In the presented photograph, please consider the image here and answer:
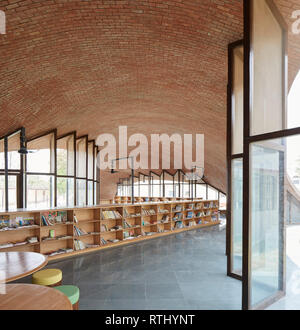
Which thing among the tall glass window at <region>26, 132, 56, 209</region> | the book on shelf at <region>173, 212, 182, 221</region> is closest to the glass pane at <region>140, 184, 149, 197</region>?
the book on shelf at <region>173, 212, 182, 221</region>

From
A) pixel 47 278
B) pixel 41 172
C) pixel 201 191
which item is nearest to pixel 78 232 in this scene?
pixel 47 278

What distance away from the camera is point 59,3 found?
145 inches

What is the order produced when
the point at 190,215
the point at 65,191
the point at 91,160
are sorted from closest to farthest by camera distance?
the point at 190,215 → the point at 65,191 → the point at 91,160

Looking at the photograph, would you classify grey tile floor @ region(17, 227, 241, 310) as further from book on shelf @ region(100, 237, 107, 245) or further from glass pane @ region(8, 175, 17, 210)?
glass pane @ region(8, 175, 17, 210)

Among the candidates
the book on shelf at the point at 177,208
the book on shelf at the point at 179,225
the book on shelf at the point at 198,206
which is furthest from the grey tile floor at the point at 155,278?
the book on shelf at the point at 198,206

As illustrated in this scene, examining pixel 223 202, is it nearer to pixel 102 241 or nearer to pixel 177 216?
pixel 177 216

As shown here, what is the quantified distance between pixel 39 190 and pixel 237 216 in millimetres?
7290

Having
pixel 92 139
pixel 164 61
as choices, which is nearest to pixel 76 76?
pixel 164 61

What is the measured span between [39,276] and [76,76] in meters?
4.92

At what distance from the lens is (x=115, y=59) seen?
5.66 metres

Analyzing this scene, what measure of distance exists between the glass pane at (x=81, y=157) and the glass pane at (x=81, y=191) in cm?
30

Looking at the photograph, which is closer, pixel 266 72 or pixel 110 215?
pixel 266 72

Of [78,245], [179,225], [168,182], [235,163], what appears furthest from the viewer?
[168,182]
